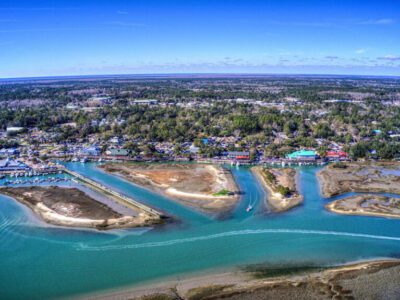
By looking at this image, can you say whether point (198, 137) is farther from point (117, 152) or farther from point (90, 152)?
point (90, 152)

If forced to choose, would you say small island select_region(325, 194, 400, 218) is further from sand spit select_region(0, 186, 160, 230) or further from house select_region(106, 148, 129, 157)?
house select_region(106, 148, 129, 157)

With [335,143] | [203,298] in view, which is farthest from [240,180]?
[335,143]

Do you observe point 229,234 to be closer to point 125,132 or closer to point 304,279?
point 304,279

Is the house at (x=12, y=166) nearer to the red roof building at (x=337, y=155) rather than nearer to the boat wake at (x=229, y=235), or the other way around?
the boat wake at (x=229, y=235)

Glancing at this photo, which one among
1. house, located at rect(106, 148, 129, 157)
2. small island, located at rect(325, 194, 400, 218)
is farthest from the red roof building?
house, located at rect(106, 148, 129, 157)

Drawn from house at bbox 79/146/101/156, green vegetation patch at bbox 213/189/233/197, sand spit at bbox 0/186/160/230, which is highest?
house at bbox 79/146/101/156

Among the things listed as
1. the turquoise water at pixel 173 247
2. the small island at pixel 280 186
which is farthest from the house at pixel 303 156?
the turquoise water at pixel 173 247

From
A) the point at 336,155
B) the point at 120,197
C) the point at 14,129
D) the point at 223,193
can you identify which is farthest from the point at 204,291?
the point at 14,129
